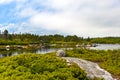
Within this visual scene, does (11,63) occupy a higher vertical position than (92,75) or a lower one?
higher

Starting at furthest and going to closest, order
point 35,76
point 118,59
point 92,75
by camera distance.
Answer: point 118,59, point 92,75, point 35,76

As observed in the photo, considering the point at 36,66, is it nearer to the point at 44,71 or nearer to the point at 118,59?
the point at 44,71

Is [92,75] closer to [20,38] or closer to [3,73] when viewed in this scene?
[3,73]

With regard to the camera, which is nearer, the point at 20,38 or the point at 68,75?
the point at 68,75

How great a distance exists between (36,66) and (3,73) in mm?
2906

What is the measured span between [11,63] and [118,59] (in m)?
16.1

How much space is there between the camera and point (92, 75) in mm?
23922

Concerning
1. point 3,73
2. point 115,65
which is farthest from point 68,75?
point 115,65

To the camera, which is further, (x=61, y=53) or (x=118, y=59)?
(x=61, y=53)

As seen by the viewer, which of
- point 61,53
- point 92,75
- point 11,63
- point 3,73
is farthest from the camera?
point 61,53

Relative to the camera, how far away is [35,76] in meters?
17.2

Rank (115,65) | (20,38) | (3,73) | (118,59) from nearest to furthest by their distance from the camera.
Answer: (3,73) → (115,65) → (118,59) → (20,38)

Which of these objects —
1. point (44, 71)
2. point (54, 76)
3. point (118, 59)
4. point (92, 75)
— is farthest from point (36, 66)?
point (118, 59)

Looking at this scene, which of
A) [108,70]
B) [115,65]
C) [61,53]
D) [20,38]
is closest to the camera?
[108,70]
